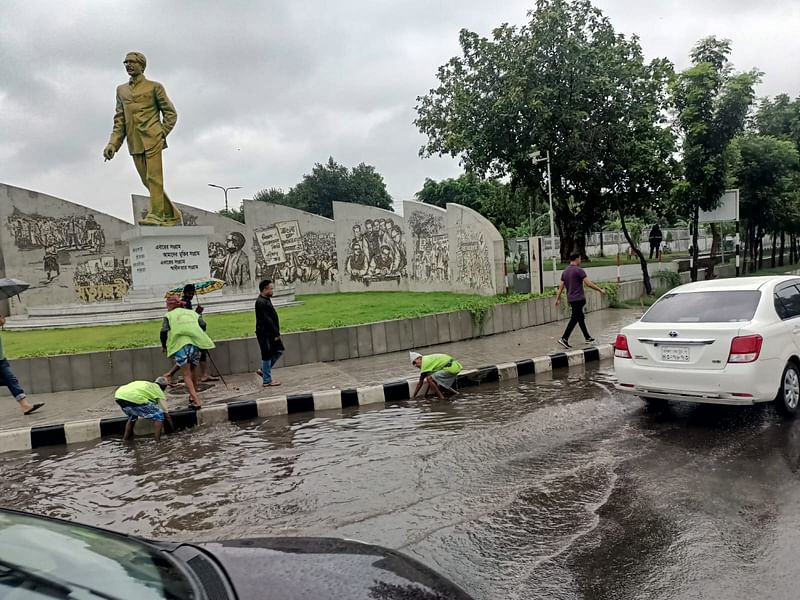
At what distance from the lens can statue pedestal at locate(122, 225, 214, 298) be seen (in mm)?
15117

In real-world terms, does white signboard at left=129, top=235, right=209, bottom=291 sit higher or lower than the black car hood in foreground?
higher

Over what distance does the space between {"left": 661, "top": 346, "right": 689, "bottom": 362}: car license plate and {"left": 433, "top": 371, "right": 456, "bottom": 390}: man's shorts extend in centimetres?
295

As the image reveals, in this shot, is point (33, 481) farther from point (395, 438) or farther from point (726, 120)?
point (726, 120)

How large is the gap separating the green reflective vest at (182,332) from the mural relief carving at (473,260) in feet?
36.5

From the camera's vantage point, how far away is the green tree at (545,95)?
67.0 ft

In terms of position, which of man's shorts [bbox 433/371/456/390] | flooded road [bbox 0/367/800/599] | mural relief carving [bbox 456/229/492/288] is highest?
mural relief carving [bbox 456/229/492/288]

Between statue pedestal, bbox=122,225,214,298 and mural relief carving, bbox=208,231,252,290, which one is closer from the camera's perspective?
statue pedestal, bbox=122,225,214,298

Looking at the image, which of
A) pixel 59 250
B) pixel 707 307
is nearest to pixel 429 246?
pixel 59 250

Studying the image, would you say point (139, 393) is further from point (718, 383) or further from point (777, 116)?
point (777, 116)

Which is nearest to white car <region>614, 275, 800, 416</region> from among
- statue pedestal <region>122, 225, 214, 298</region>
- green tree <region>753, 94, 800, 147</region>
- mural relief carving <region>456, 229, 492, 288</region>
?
mural relief carving <region>456, 229, 492, 288</region>

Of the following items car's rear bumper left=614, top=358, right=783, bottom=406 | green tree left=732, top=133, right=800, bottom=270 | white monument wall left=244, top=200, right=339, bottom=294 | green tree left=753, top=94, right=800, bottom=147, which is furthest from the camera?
green tree left=753, top=94, right=800, bottom=147

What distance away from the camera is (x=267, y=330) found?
8.78m

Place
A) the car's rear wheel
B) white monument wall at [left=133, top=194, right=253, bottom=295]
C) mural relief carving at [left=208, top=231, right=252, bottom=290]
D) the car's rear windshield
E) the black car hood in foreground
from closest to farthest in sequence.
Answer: the black car hood in foreground < the car's rear wheel < the car's rear windshield < white monument wall at [left=133, top=194, right=253, bottom=295] < mural relief carving at [left=208, top=231, right=252, bottom=290]

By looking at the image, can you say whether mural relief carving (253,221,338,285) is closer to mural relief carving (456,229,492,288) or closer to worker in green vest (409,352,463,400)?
mural relief carving (456,229,492,288)
